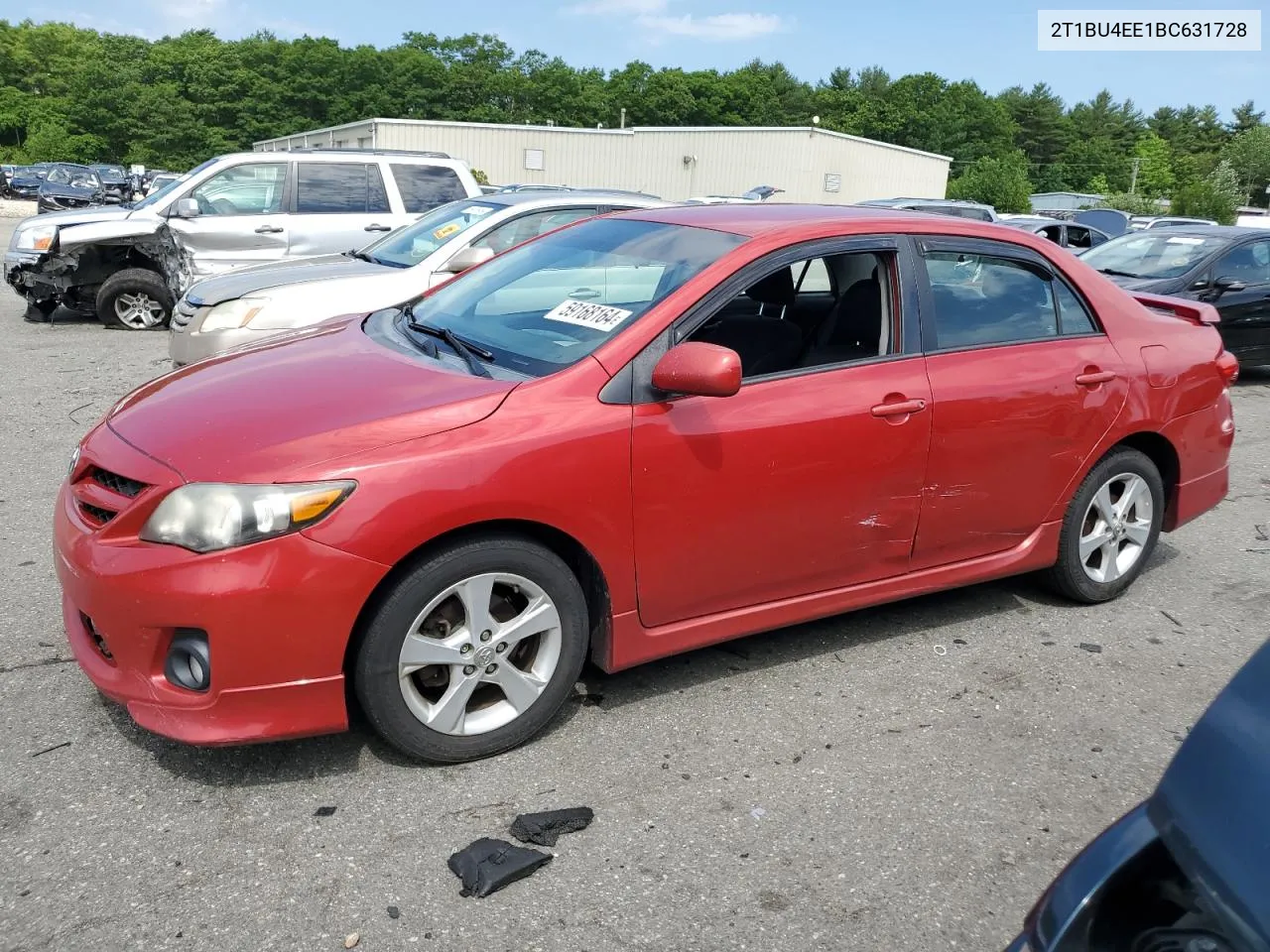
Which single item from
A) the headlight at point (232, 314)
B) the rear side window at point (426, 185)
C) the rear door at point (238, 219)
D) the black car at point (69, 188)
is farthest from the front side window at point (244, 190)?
the black car at point (69, 188)

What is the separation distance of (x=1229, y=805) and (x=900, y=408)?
247cm

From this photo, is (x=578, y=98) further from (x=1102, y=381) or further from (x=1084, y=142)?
(x=1102, y=381)

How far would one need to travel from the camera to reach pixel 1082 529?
4.50 m

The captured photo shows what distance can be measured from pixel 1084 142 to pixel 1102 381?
422ft

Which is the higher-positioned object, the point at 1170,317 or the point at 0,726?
the point at 1170,317

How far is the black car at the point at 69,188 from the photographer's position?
30828 millimetres

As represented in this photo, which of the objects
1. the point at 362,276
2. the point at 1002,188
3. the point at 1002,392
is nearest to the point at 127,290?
the point at 362,276

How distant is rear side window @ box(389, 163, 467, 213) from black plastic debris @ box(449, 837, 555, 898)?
959 centimetres

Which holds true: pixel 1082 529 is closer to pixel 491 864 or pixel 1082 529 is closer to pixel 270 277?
pixel 491 864

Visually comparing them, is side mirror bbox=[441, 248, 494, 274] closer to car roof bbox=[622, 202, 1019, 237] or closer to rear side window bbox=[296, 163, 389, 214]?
car roof bbox=[622, 202, 1019, 237]

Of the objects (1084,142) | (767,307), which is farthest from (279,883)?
(1084,142)

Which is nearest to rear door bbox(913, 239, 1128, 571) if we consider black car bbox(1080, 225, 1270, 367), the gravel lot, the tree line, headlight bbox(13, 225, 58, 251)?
the gravel lot

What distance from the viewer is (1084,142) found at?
386ft

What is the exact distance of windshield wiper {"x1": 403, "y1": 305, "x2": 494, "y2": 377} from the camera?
346 centimetres
